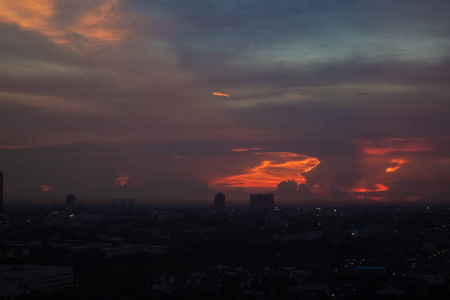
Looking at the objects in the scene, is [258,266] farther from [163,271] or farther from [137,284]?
[137,284]

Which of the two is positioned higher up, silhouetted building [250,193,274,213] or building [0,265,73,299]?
silhouetted building [250,193,274,213]

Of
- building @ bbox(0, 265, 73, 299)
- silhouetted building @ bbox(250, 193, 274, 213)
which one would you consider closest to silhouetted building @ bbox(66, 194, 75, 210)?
silhouetted building @ bbox(250, 193, 274, 213)

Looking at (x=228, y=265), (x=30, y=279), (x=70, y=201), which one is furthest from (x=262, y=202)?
(x=30, y=279)

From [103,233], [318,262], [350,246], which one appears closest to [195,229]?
[103,233]

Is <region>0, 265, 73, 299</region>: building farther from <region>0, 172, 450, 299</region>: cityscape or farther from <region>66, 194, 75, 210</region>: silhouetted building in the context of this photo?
<region>66, 194, 75, 210</region>: silhouetted building

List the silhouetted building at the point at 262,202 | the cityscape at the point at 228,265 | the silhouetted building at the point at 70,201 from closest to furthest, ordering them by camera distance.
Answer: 1. the cityscape at the point at 228,265
2. the silhouetted building at the point at 70,201
3. the silhouetted building at the point at 262,202

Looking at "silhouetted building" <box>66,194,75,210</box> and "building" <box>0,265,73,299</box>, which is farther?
"silhouetted building" <box>66,194,75,210</box>

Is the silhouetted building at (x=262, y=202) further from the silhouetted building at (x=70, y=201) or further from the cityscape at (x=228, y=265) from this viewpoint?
the cityscape at (x=228, y=265)

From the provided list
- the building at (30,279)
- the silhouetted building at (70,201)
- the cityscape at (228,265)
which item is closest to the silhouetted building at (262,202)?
the silhouetted building at (70,201)

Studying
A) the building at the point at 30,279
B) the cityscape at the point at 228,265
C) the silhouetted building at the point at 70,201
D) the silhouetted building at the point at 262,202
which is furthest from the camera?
the silhouetted building at the point at 262,202
